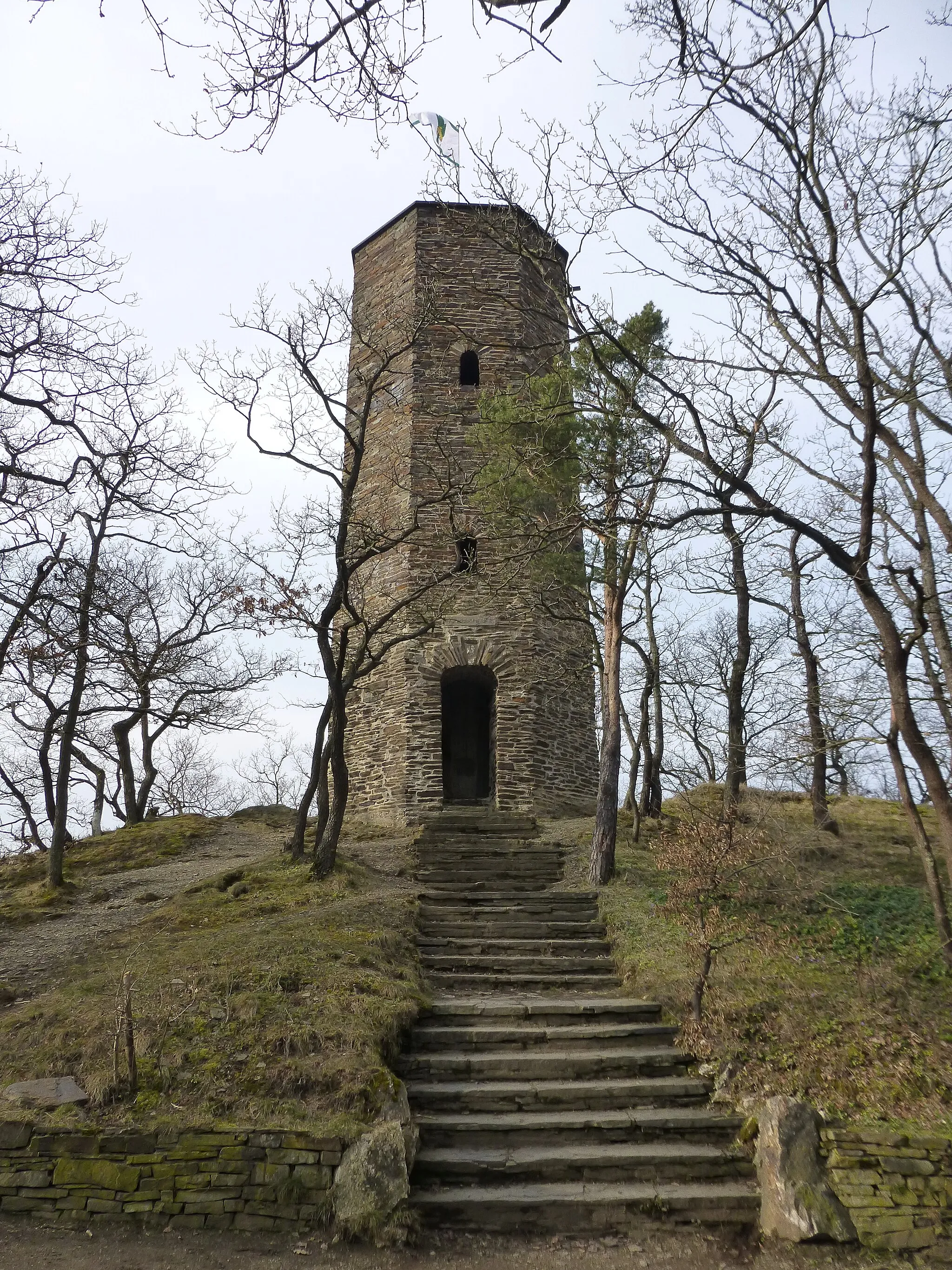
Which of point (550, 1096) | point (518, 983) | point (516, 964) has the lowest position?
point (550, 1096)

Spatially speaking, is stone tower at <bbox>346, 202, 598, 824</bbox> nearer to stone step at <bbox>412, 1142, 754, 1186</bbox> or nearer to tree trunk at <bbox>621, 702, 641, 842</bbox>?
tree trunk at <bbox>621, 702, 641, 842</bbox>

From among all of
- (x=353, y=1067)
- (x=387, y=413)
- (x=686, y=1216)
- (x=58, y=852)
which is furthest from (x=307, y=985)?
(x=387, y=413)

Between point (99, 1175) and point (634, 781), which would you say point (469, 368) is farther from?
point (99, 1175)

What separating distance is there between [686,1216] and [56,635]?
274 inches

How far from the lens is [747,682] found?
717 inches

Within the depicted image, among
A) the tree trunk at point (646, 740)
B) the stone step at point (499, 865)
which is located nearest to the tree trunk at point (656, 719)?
the tree trunk at point (646, 740)

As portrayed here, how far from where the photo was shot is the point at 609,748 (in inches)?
440

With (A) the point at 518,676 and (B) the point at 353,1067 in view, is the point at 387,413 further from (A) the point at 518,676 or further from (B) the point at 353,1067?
(B) the point at 353,1067

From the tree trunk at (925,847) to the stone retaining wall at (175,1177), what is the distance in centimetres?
559

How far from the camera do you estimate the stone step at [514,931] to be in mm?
8914

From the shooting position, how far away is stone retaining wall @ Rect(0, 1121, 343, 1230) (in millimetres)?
4918

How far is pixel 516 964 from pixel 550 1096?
2.13 metres

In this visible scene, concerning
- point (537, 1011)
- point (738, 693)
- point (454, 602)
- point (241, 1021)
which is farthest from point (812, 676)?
point (241, 1021)

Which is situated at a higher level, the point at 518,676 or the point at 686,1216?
the point at 518,676
